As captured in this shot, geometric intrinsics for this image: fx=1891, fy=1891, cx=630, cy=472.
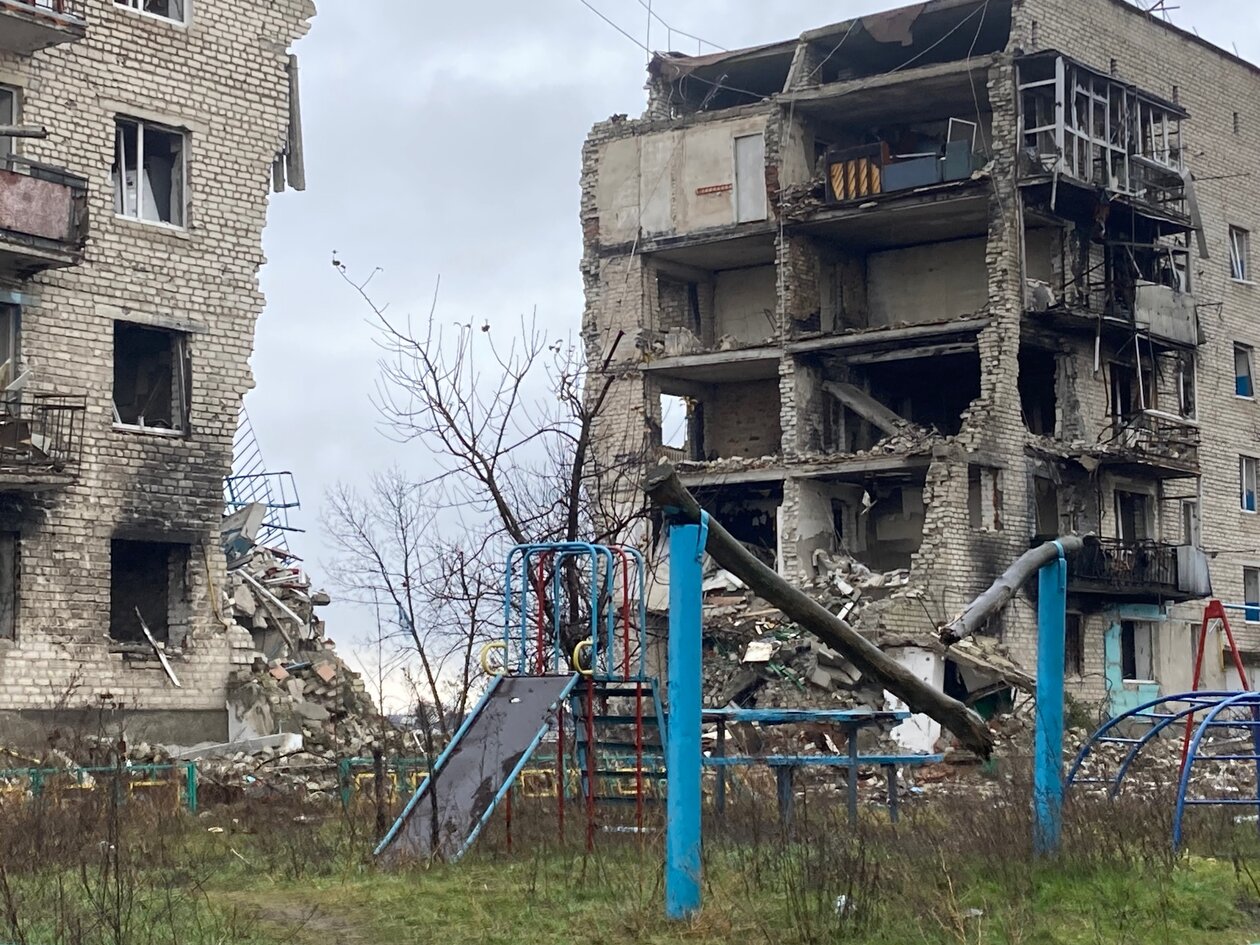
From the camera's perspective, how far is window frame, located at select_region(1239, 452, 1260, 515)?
137ft

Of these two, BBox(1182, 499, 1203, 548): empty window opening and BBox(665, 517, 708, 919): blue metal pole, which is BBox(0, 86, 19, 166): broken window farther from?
BBox(1182, 499, 1203, 548): empty window opening

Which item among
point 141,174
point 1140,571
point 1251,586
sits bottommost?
point 1251,586

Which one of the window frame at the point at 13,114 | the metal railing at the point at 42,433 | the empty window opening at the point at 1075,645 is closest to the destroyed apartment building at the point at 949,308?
the empty window opening at the point at 1075,645

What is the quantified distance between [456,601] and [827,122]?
64.7 feet

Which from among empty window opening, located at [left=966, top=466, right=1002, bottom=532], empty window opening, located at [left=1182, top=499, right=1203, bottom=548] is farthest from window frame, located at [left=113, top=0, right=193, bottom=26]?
empty window opening, located at [left=1182, top=499, right=1203, bottom=548]

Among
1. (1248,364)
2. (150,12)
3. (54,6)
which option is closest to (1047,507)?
(1248,364)

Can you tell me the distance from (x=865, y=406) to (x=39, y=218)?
701 inches

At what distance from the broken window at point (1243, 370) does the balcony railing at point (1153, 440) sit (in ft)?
12.2

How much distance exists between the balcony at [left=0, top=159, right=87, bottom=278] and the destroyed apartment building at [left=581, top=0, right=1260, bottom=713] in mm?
12392

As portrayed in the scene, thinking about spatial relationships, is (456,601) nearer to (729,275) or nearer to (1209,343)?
(729,275)

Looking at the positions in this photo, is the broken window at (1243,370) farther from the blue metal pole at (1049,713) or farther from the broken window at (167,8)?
the blue metal pole at (1049,713)

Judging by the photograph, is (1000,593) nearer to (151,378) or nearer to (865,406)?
(151,378)

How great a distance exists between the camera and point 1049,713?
10.7 m

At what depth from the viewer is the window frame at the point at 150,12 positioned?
2550 cm
